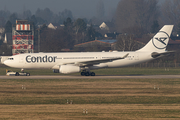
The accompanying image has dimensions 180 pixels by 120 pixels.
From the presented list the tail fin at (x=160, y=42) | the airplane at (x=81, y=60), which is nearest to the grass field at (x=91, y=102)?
the airplane at (x=81, y=60)

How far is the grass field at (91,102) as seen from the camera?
70.9ft

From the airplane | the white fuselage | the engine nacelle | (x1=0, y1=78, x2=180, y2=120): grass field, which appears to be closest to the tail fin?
the airplane

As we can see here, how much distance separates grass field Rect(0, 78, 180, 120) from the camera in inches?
851

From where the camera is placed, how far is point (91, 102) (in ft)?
87.8

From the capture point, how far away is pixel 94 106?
2486 centimetres

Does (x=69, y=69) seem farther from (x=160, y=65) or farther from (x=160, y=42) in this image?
(x=160, y=65)

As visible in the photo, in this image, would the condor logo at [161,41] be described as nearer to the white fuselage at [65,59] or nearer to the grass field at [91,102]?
the white fuselage at [65,59]

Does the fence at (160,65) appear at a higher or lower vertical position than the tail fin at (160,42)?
lower

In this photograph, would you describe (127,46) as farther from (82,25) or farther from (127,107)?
(82,25)

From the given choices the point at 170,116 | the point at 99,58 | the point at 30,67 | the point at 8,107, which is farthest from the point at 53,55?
the point at 170,116

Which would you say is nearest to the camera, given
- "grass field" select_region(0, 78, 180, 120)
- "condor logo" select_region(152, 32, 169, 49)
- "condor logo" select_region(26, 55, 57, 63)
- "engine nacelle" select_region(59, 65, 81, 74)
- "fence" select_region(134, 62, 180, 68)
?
"grass field" select_region(0, 78, 180, 120)

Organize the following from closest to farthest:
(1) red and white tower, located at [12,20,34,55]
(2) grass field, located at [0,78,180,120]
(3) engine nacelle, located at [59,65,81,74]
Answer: (2) grass field, located at [0,78,180,120]
(3) engine nacelle, located at [59,65,81,74]
(1) red and white tower, located at [12,20,34,55]

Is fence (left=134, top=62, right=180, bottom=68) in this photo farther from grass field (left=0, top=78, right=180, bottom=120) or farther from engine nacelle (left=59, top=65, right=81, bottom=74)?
grass field (left=0, top=78, right=180, bottom=120)

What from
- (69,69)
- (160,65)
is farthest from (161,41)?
(160,65)
